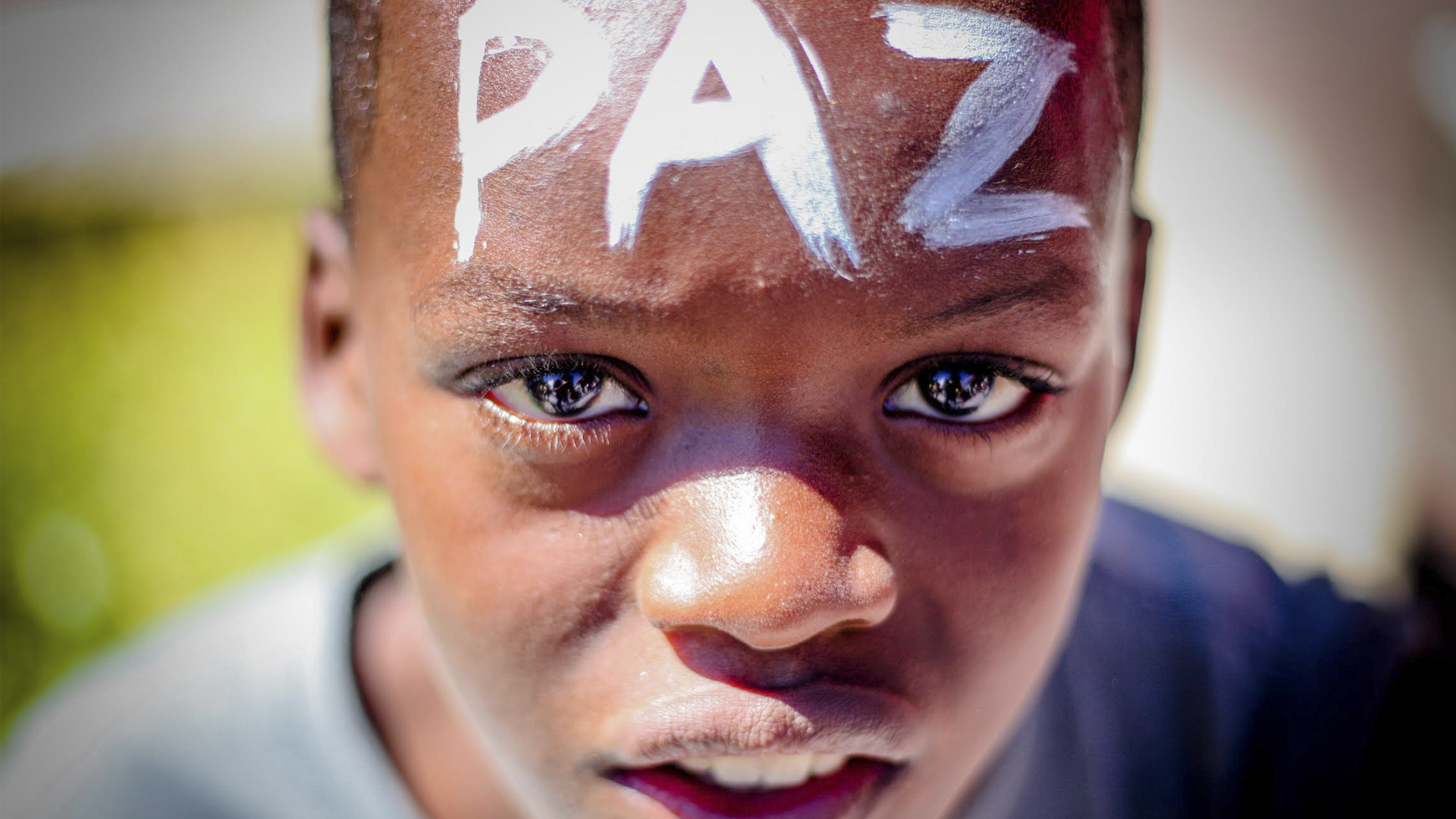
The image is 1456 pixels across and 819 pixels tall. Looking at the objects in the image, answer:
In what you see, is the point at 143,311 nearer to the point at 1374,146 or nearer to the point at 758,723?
the point at 758,723

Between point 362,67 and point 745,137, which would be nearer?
point 745,137

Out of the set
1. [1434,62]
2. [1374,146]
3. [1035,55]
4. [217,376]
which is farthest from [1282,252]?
[217,376]

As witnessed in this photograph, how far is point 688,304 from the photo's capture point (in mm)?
625

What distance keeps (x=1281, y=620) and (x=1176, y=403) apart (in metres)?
0.69

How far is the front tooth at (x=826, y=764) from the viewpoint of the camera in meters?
0.76

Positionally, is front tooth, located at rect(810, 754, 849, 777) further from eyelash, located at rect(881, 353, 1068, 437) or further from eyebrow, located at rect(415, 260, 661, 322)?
eyebrow, located at rect(415, 260, 661, 322)

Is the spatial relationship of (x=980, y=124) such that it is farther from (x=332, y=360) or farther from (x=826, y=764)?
(x=332, y=360)

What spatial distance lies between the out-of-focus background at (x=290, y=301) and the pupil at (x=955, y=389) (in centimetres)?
90

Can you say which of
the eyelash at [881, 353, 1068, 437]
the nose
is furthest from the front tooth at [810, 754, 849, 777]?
the eyelash at [881, 353, 1068, 437]

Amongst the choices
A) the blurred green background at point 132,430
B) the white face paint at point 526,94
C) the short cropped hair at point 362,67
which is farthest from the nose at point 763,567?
the blurred green background at point 132,430

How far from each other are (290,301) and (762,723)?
1542mm

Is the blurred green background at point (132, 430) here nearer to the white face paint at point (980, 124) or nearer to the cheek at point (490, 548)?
the cheek at point (490, 548)

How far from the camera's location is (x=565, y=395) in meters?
0.72

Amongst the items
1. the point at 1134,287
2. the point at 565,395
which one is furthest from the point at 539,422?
the point at 1134,287
